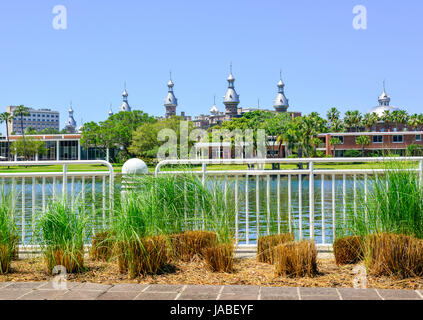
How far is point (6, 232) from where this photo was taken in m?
4.64

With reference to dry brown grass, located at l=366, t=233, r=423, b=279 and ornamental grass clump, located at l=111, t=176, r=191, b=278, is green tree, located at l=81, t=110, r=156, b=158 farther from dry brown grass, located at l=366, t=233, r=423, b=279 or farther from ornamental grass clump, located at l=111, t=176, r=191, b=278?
dry brown grass, located at l=366, t=233, r=423, b=279

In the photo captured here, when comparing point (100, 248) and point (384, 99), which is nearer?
point (100, 248)

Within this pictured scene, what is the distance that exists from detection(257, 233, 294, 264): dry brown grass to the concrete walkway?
1.03 meters

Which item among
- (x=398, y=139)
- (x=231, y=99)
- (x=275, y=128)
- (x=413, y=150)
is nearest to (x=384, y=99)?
(x=231, y=99)

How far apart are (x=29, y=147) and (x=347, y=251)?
280 feet

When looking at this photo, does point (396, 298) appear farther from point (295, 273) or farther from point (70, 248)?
point (70, 248)

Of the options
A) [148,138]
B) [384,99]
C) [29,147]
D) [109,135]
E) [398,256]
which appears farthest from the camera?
[384,99]

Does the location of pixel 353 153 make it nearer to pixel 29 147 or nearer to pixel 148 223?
pixel 29 147

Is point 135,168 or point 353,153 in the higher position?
point 353,153

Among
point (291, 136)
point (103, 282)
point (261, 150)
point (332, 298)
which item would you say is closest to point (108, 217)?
point (103, 282)

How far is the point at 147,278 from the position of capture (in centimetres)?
423

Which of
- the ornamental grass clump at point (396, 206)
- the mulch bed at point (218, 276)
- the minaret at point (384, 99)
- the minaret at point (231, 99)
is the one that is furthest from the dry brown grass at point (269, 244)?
the minaret at point (384, 99)

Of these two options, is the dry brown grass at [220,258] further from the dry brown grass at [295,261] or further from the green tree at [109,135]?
the green tree at [109,135]

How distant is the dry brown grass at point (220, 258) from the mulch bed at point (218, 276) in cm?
6
